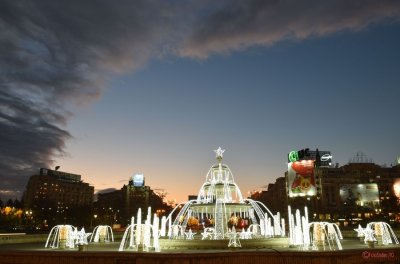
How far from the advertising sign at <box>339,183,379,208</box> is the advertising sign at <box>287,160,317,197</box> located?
1279 centimetres

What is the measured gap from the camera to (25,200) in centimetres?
16775

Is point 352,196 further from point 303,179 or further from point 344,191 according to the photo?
point 303,179

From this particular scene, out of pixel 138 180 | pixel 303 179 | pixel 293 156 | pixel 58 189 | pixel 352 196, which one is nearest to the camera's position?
pixel 303 179

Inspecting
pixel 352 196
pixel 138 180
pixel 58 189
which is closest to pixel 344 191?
pixel 352 196

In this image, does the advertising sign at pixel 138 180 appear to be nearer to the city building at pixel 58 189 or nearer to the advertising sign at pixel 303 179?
the city building at pixel 58 189

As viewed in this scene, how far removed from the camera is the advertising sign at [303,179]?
114m

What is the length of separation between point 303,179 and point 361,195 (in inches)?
795

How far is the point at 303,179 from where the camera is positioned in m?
116

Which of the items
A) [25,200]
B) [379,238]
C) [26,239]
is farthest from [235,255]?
[25,200]

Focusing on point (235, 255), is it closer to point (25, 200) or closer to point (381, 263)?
point (381, 263)

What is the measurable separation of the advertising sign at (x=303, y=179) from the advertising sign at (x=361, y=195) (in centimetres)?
1279

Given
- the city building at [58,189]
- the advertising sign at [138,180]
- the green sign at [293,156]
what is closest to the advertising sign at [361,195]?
the green sign at [293,156]

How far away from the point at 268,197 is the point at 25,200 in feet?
389

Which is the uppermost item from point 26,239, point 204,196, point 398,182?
point 398,182
